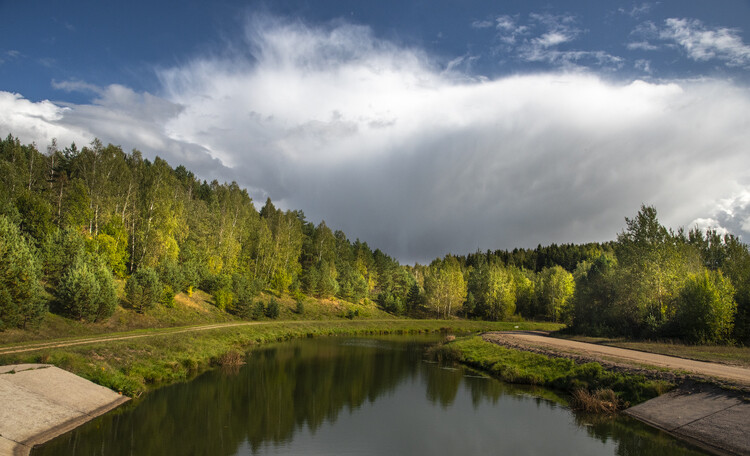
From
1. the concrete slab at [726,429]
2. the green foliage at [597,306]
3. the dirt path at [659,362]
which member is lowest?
the concrete slab at [726,429]

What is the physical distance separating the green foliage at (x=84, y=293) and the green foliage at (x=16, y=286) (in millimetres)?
4401

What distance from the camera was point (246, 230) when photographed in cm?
9631

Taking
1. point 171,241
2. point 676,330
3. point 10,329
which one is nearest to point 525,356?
point 676,330

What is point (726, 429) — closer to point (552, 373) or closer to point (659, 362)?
point (659, 362)

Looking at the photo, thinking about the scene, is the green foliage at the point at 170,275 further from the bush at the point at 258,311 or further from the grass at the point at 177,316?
the bush at the point at 258,311

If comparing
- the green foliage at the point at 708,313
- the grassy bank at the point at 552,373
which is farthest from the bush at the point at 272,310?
the green foliage at the point at 708,313

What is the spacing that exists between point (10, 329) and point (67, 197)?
30562 mm

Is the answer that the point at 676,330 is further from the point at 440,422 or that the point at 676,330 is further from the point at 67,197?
the point at 67,197

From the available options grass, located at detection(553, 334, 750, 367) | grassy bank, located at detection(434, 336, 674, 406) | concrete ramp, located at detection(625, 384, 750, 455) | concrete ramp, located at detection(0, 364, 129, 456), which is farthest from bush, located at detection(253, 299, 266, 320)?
concrete ramp, located at detection(625, 384, 750, 455)

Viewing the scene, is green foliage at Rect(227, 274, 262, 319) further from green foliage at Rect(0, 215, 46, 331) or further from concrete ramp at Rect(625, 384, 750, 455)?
concrete ramp at Rect(625, 384, 750, 455)

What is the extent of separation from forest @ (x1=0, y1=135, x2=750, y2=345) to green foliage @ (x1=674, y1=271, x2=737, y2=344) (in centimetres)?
11

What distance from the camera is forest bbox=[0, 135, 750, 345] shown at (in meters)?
40.5

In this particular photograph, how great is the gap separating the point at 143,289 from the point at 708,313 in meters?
62.4

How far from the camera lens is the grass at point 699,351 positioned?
100.0 feet
